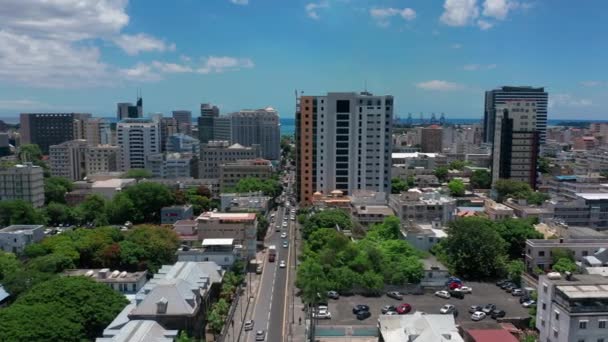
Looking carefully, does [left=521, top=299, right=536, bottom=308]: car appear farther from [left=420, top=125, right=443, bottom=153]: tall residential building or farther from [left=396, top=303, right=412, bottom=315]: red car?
[left=420, top=125, right=443, bottom=153]: tall residential building

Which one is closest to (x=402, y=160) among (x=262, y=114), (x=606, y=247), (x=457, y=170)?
(x=457, y=170)

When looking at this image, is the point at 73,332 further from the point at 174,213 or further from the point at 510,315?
the point at 174,213

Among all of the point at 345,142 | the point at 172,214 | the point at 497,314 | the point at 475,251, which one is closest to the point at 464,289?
the point at 475,251

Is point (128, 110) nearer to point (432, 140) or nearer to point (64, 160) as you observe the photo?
point (64, 160)

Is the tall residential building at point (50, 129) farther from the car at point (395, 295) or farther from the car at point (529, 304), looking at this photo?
the car at point (529, 304)

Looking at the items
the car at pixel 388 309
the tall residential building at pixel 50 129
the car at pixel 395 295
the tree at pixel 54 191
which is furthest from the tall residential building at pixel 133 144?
the car at pixel 388 309

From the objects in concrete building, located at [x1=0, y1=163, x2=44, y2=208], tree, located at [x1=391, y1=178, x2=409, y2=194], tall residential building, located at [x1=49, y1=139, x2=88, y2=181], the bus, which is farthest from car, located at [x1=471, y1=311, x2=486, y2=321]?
tall residential building, located at [x1=49, y1=139, x2=88, y2=181]
